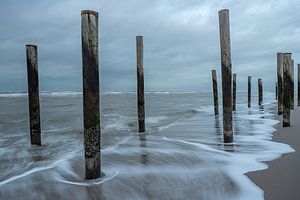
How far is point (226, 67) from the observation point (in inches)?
286

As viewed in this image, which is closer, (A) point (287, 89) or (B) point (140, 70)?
(B) point (140, 70)

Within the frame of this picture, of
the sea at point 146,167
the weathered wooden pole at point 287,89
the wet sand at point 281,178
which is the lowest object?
the sea at point 146,167

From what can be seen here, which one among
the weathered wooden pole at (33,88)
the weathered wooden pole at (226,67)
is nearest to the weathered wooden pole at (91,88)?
the weathered wooden pole at (226,67)

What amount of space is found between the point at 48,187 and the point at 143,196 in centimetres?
141

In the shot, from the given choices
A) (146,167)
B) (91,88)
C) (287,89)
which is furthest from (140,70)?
(91,88)

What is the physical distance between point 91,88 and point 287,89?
6941mm

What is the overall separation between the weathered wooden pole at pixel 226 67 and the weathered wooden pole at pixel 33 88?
13.8 ft

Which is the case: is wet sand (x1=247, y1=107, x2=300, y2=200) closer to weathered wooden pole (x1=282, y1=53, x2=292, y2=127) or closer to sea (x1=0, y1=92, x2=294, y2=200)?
sea (x1=0, y1=92, x2=294, y2=200)

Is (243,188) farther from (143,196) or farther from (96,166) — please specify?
(96,166)

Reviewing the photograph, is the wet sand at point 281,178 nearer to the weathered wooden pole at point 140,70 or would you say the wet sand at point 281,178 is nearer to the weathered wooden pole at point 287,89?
the weathered wooden pole at point 287,89

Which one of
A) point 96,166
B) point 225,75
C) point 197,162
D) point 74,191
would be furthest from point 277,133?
point 74,191

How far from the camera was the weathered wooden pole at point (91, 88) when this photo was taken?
4887 millimetres

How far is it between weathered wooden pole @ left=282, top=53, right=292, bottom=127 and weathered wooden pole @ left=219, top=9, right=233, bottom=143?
2.81 m

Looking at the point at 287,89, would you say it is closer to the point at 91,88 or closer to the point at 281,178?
the point at 281,178
